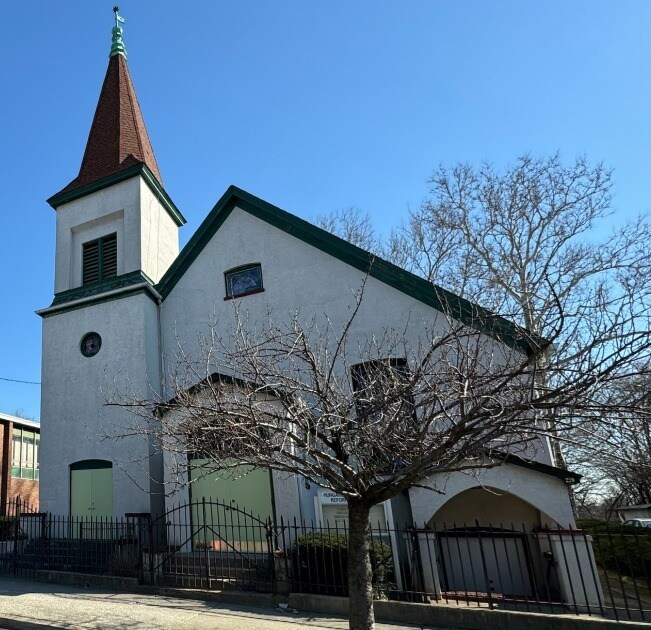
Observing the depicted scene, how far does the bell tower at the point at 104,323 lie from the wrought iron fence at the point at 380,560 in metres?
1.14

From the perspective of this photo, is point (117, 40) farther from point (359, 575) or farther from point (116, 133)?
point (359, 575)

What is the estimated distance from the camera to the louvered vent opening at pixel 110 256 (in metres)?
16.0

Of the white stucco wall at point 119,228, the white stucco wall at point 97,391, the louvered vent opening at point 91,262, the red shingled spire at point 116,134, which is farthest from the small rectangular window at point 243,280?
the red shingled spire at point 116,134

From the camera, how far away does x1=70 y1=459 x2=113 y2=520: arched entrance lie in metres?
13.4

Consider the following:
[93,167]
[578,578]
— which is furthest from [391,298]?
[93,167]

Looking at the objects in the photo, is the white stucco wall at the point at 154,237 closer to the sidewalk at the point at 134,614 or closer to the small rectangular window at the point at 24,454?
the sidewalk at the point at 134,614

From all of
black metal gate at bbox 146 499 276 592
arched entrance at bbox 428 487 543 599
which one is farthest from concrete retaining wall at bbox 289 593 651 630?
arched entrance at bbox 428 487 543 599

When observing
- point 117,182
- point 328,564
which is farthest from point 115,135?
point 328,564

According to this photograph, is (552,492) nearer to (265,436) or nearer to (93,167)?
(265,436)

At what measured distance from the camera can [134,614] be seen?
26.0 feet

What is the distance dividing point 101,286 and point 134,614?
1038 cm

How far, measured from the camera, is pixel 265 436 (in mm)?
6289

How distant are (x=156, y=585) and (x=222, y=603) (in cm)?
178

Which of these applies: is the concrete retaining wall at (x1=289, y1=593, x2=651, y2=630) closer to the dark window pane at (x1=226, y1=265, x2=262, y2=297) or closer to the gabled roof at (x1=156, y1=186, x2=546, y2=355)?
the gabled roof at (x1=156, y1=186, x2=546, y2=355)
